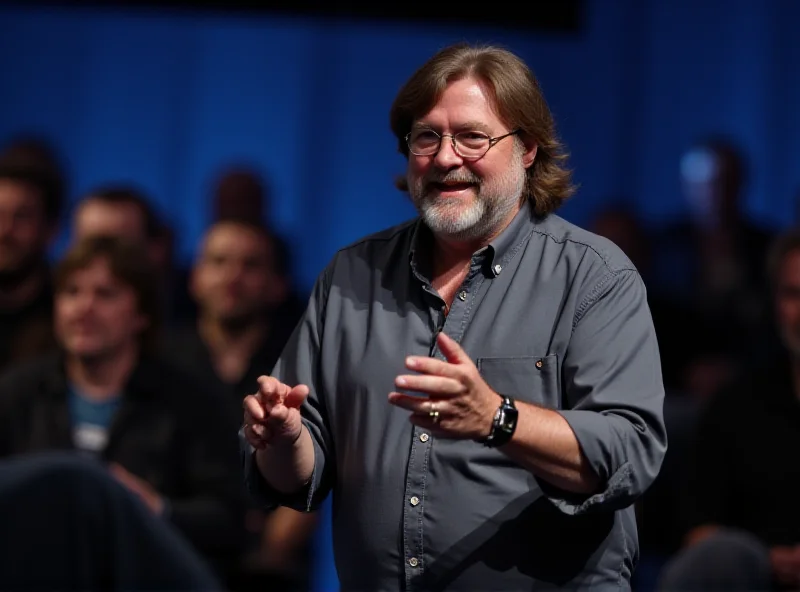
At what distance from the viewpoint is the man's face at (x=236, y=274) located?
11.6 ft

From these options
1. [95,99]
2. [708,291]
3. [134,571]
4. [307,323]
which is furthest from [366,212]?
[134,571]

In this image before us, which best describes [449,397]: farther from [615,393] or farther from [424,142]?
[424,142]

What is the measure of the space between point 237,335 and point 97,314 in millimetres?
670

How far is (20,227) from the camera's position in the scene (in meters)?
3.44

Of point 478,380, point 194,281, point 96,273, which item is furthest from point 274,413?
point 194,281

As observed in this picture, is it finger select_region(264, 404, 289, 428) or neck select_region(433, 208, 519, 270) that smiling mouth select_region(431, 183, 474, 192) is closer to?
neck select_region(433, 208, 519, 270)

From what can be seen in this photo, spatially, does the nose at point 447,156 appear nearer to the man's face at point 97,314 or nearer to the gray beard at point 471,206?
the gray beard at point 471,206

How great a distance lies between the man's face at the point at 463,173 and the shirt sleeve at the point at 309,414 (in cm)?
22

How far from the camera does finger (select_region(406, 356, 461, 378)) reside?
1486 millimetres

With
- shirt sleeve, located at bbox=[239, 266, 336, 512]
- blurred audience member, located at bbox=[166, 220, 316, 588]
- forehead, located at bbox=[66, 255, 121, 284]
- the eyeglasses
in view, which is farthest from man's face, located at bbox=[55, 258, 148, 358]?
the eyeglasses

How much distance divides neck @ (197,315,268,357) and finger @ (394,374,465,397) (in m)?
2.08

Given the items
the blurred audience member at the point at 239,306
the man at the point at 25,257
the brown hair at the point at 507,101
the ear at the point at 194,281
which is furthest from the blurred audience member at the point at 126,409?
the brown hair at the point at 507,101

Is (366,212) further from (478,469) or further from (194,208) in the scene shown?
(478,469)

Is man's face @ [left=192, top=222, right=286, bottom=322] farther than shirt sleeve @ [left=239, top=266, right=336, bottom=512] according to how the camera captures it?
Yes
